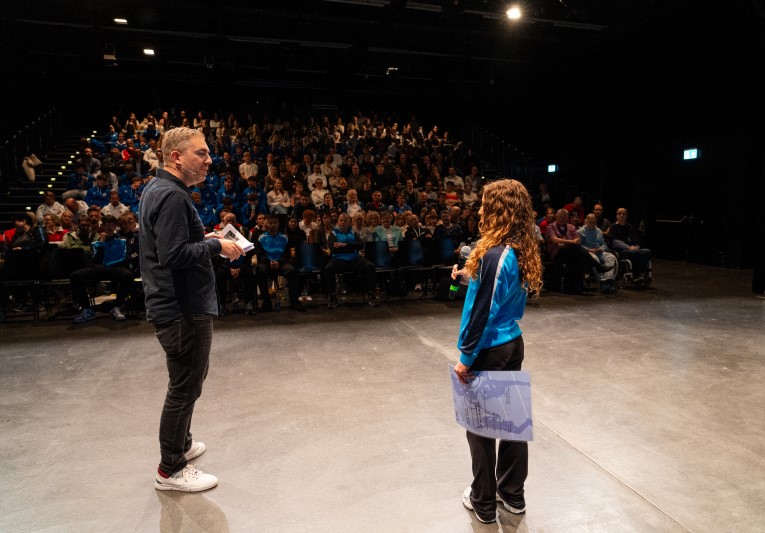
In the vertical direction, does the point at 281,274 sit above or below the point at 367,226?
below

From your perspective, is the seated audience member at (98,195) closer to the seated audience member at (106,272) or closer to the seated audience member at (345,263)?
the seated audience member at (106,272)

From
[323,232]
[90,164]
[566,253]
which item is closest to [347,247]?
[323,232]

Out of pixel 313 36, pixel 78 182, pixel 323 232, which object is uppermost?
pixel 313 36

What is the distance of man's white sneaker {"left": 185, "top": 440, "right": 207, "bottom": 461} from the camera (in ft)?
8.63

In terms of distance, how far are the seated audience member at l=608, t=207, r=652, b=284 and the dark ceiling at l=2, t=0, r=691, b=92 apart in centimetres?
497

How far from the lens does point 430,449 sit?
2.72m

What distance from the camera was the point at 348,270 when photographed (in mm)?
6852

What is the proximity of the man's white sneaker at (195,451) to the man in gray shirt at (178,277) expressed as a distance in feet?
0.98

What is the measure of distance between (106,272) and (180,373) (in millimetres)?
4691

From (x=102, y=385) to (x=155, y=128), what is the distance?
11.1m

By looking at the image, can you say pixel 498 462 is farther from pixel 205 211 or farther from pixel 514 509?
pixel 205 211

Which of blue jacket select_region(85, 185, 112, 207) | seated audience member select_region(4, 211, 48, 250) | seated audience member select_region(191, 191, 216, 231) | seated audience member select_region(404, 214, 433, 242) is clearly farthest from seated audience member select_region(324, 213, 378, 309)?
blue jacket select_region(85, 185, 112, 207)

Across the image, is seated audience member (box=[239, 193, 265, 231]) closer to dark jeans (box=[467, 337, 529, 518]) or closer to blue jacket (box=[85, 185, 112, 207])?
blue jacket (box=[85, 185, 112, 207])

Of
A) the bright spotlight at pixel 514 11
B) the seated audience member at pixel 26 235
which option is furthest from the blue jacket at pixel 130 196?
the bright spotlight at pixel 514 11
